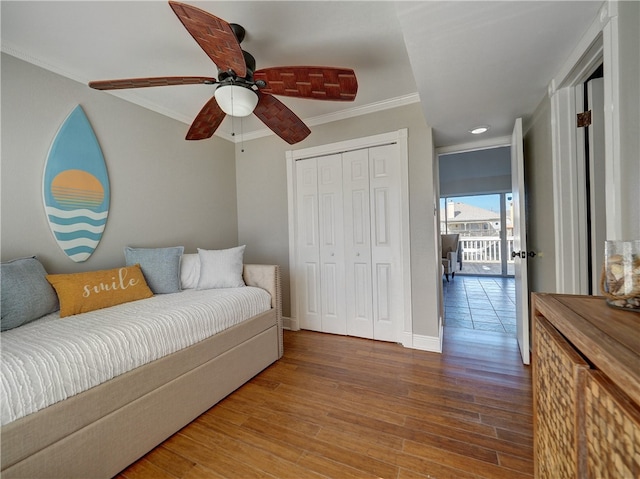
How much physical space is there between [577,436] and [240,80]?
1.89 m

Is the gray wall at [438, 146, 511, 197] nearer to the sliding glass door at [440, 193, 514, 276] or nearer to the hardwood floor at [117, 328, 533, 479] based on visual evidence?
the sliding glass door at [440, 193, 514, 276]

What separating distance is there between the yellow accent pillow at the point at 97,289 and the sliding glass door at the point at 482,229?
19.6 feet

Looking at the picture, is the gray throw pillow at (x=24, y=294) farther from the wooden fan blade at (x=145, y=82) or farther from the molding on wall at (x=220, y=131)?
the molding on wall at (x=220, y=131)

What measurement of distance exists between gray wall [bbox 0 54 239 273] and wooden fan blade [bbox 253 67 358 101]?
161cm

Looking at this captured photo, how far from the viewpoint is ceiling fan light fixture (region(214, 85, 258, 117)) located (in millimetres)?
1452

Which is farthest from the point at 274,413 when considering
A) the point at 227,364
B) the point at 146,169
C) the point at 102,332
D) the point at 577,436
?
the point at 146,169

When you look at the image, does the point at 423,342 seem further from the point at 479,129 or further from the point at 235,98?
the point at 235,98

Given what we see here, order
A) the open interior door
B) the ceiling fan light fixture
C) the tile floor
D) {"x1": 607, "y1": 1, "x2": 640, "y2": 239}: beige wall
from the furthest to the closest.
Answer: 1. the tile floor
2. the open interior door
3. the ceiling fan light fixture
4. {"x1": 607, "y1": 1, "x2": 640, "y2": 239}: beige wall

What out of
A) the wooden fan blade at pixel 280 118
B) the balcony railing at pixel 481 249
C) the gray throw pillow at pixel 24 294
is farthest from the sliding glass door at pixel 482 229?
the gray throw pillow at pixel 24 294

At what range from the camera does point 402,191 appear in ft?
8.19

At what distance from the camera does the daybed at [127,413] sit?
974mm

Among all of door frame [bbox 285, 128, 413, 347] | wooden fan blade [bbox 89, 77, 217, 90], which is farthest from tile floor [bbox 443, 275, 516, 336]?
wooden fan blade [bbox 89, 77, 217, 90]

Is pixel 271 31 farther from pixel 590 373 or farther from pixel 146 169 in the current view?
pixel 590 373

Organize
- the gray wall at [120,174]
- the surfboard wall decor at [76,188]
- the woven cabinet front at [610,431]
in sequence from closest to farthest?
the woven cabinet front at [610,431] → the gray wall at [120,174] → the surfboard wall decor at [76,188]
